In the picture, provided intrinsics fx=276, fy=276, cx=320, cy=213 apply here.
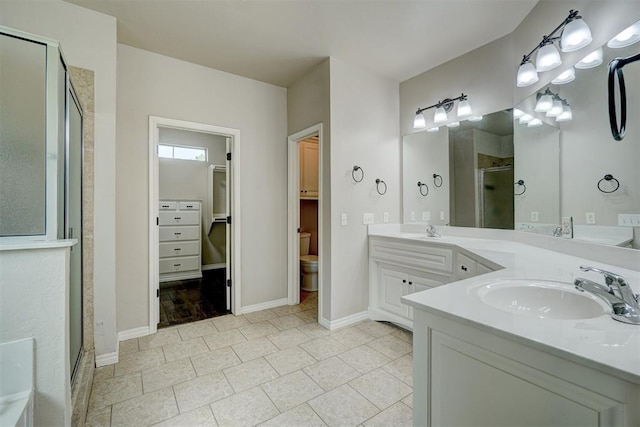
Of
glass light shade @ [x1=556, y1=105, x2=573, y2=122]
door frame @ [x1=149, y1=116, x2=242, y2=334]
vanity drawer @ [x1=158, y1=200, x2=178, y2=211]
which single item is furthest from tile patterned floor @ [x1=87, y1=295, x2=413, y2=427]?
vanity drawer @ [x1=158, y1=200, x2=178, y2=211]

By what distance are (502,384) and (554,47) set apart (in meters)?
2.06

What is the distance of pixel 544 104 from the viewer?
1.90 metres

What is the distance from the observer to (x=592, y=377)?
585 mm

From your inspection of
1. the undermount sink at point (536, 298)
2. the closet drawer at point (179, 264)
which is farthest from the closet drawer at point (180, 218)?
the undermount sink at point (536, 298)

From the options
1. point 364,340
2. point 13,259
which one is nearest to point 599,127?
point 364,340

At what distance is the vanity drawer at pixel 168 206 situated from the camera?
4419 mm

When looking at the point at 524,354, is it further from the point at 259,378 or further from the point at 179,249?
the point at 179,249

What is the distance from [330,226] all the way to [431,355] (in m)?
1.81

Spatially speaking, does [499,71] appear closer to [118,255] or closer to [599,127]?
[599,127]

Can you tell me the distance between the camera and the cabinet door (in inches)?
102

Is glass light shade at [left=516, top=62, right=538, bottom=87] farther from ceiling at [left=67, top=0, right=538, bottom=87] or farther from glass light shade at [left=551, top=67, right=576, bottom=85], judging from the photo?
ceiling at [left=67, top=0, right=538, bottom=87]

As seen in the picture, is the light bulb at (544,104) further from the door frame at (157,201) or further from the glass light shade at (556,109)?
the door frame at (157,201)

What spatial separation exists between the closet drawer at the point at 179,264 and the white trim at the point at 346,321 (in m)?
2.87

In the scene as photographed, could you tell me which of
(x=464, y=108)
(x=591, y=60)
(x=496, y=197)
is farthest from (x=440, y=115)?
(x=591, y=60)
